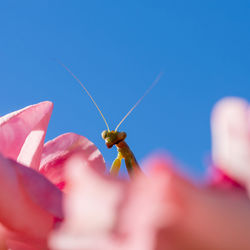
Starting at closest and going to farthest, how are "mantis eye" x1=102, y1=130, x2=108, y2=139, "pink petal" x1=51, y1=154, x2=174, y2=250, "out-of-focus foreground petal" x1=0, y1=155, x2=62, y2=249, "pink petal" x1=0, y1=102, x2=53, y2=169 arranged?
"pink petal" x1=51, y1=154, x2=174, y2=250 → "out-of-focus foreground petal" x1=0, y1=155, x2=62, y2=249 → "pink petal" x1=0, y1=102, x2=53, y2=169 → "mantis eye" x1=102, y1=130, x2=108, y2=139

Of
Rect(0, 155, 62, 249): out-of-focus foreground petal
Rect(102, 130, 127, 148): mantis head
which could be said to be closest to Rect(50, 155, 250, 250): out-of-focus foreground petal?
Rect(0, 155, 62, 249): out-of-focus foreground petal

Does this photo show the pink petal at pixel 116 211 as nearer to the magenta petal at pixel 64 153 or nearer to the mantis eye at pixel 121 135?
the magenta petal at pixel 64 153

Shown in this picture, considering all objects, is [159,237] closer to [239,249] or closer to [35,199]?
[239,249]

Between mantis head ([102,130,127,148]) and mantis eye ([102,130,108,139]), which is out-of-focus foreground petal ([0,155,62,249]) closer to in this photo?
mantis head ([102,130,127,148])

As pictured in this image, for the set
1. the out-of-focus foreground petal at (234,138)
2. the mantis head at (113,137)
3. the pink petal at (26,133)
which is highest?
the mantis head at (113,137)

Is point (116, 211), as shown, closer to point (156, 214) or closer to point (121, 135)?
point (156, 214)

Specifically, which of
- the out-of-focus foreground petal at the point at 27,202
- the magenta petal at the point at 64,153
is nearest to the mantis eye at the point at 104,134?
the magenta petal at the point at 64,153
